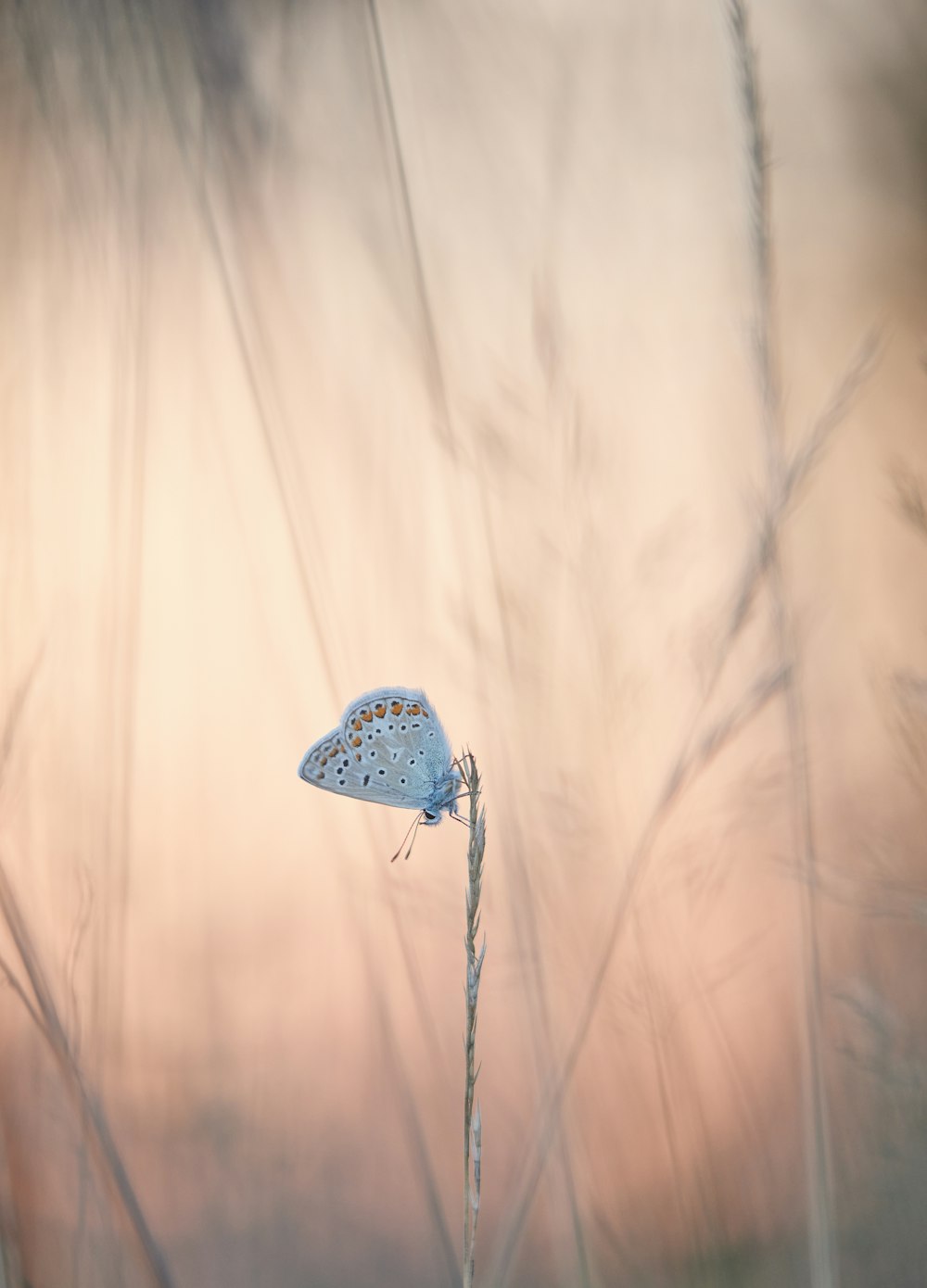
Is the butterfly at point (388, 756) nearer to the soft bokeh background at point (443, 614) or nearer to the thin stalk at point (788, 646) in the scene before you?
the soft bokeh background at point (443, 614)

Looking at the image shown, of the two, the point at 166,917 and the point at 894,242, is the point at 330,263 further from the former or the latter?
the point at 166,917

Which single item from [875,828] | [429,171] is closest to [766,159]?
[429,171]

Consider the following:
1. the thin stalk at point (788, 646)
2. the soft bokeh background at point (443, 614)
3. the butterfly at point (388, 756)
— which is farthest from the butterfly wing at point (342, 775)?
the thin stalk at point (788, 646)

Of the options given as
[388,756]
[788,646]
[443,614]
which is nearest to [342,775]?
[388,756]

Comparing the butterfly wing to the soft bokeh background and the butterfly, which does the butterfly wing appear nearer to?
the butterfly

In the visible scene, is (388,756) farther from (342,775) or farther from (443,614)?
(443,614)
